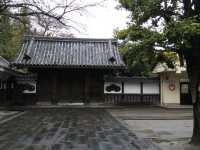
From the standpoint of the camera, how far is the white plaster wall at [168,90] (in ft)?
109

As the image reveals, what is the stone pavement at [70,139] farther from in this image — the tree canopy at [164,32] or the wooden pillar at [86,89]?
the wooden pillar at [86,89]

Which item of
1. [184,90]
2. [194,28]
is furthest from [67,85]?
[194,28]

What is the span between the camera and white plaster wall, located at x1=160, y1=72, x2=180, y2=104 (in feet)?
109

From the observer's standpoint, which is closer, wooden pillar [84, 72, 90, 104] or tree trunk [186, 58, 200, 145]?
tree trunk [186, 58, 200, 145]

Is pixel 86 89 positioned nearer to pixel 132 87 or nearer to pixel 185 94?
pixel 132 87

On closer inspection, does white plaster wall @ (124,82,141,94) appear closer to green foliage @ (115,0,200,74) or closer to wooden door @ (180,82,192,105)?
wooden door @ (180,82,192,105)

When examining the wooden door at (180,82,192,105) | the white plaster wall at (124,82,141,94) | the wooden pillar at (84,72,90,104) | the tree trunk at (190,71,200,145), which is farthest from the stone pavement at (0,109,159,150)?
the wooden door at (180,82,192,105)

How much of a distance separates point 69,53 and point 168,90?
916cm

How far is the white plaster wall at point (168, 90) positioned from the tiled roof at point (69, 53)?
4.61 metres

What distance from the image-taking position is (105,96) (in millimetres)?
32656

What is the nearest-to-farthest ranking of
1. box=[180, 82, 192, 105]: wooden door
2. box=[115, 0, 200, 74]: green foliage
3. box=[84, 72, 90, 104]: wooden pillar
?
box=[115, 0, 200, 74]: green foliage → box=[84, 72, 90, 104]: wooden pillar → box=[180, 82, 192, 105]: wooden door

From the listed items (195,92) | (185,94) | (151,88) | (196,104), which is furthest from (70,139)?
(185,94)

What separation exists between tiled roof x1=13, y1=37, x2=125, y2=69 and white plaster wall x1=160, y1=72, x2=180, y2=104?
4613mm

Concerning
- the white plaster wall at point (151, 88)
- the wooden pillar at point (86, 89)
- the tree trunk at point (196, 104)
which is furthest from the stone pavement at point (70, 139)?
the white plaster wall at point (151, 88)
